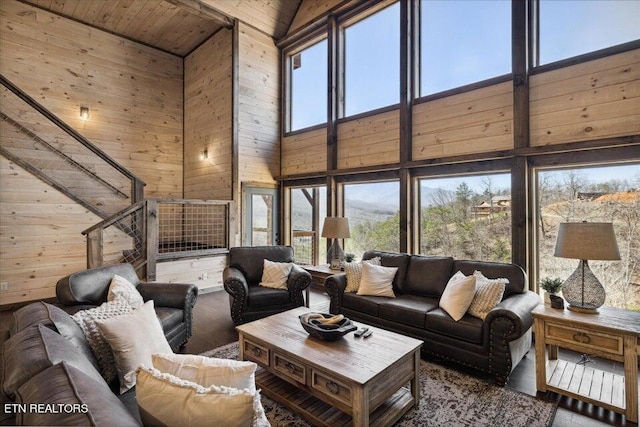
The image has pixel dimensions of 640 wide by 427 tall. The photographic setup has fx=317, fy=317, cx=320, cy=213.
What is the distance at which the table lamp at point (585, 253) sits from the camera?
2.36m

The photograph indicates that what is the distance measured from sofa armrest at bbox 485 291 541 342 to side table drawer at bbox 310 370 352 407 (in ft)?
4.81

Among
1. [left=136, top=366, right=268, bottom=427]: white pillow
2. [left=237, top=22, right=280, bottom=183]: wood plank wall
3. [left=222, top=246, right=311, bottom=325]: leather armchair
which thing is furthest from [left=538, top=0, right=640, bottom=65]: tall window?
[left=237, top=22, right=280, bottom=183]: wood plank wall

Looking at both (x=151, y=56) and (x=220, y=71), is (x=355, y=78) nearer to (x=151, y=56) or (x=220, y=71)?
(x=220, y=71)

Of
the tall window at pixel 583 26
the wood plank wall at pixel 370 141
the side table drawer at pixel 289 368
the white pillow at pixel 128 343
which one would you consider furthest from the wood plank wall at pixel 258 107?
the tall window at pixel 583 26

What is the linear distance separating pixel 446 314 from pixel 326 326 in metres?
1.31

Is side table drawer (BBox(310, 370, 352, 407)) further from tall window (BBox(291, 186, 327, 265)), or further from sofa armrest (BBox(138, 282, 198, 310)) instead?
tall window (BBox(291, 186, 327, 265))

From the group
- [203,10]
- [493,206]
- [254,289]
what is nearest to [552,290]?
[493,206]

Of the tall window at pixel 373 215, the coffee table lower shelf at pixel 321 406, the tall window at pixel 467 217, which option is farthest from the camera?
the tall window at pixel 373 215

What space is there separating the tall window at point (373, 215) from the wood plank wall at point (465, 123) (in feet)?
2.73

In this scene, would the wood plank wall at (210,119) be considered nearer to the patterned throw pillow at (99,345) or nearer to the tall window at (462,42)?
the tall window at (462,42)

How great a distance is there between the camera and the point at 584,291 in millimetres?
2549

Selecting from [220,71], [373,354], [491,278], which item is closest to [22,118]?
[220,71]

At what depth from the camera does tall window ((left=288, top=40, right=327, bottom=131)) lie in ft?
19.9

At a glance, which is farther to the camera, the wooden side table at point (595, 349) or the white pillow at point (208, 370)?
the wooden side table at point (595, 349)
